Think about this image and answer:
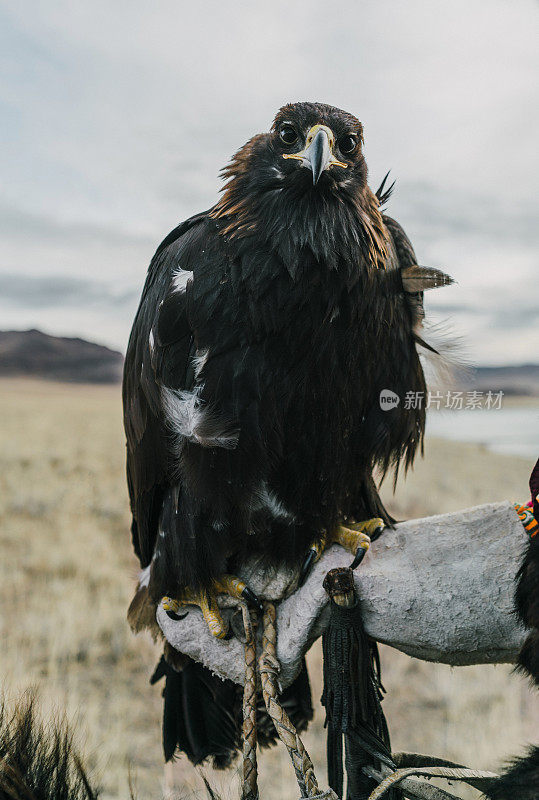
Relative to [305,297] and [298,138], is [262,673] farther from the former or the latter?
[298,138]

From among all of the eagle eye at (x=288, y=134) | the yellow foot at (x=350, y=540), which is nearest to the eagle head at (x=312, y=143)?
the eagle eye at (x=288, y=134)

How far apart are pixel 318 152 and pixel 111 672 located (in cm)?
324

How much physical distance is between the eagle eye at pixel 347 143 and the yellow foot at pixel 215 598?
106 cm

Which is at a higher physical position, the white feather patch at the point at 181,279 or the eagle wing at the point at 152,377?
the white feather patch at the point at 181,279

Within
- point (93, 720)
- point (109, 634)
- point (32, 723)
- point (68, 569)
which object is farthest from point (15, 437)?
point (32, 723)

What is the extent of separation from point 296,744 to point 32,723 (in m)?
0.63

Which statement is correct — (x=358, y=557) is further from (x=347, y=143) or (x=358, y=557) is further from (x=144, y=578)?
(x=347, y=143)

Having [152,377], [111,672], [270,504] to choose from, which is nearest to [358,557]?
[270,504]

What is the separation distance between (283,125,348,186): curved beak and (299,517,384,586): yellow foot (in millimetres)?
845

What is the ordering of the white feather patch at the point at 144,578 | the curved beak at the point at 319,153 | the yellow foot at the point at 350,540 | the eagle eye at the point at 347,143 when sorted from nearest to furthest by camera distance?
the curved beak at the point at 319,153, the eagle eye at the point at 347,143, the yellow foot at the point at 350,540, the white feather patch at the point at 144,578

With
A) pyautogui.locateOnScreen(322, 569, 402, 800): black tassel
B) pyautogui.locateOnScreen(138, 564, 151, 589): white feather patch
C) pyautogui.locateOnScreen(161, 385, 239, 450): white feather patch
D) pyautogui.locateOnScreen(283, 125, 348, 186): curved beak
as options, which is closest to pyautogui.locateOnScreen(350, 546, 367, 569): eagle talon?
pyautogui.locateOnScreen(322, 569, 402, 800): black tassel

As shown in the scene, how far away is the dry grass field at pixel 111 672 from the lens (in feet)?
8.64

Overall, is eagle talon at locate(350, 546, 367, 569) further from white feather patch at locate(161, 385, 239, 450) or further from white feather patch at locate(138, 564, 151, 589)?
white feather patch at locate(138, 564, 151, 589)

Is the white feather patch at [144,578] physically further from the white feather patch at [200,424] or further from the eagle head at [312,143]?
the eagle head at [312,143]
